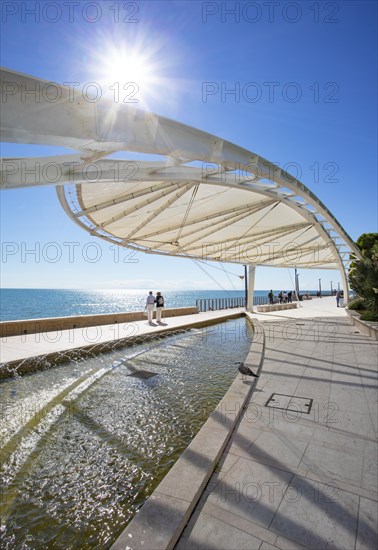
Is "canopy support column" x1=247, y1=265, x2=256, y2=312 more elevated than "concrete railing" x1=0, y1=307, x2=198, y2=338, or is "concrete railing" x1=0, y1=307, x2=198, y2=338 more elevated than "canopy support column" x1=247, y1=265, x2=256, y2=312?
"canopy support column" x1=247, y1=265, x2=256, y2=312

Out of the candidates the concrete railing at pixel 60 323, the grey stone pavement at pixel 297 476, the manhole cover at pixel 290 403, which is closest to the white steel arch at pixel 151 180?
the grey stone pavement at pixel 297 476

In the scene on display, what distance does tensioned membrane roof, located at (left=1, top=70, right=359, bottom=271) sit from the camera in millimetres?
3396

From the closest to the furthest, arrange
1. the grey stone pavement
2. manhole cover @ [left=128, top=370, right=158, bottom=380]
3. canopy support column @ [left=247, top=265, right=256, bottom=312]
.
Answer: the grey stone pavement
manhole cover @ [left=128, top=370, right=158, bottom=380]
canopy support column @ [left=247, top=265, right=256, bottom=312]

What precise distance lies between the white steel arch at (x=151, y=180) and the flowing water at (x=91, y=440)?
12.6ft

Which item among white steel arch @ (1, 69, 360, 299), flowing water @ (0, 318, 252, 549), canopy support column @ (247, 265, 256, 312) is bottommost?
flowing water @ (0, 318, 252, 549)

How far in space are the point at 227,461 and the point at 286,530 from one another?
3.57 ft

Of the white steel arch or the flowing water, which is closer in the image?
the flowing water

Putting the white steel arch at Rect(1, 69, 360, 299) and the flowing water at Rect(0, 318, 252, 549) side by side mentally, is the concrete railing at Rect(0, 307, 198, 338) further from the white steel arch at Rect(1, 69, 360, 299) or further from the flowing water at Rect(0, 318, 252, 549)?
the flowing water at Rect(0, 318, 252, 549)

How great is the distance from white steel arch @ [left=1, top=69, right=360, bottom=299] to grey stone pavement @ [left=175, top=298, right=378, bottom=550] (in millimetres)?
4201

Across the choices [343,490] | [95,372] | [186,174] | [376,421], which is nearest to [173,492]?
[343,490]

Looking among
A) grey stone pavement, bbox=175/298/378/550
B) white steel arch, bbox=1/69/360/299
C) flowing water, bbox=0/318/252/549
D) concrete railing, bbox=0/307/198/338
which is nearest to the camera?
grey stone pavement, bbox=175/298/378/550

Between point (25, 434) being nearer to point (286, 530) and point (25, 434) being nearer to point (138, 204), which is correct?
point (286, 530)

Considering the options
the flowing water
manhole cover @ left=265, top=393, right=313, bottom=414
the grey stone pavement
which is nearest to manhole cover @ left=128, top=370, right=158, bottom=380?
the flowing water

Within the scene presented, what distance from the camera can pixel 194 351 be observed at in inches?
406
